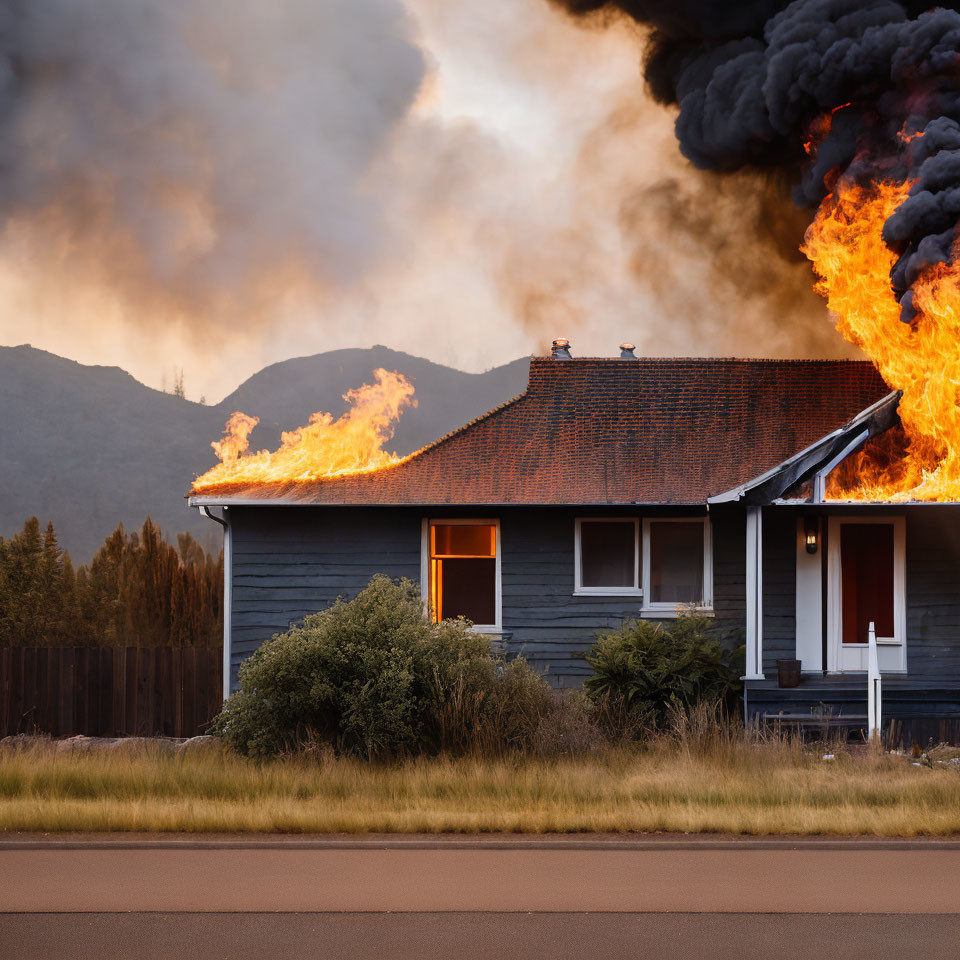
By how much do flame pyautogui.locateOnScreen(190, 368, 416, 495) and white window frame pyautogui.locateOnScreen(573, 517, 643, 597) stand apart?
279 cm

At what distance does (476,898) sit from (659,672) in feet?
24.9

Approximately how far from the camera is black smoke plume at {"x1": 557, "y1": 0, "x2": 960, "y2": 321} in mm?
14430

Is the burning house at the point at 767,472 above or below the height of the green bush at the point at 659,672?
above

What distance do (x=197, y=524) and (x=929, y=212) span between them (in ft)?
283

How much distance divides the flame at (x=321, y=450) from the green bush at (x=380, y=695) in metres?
4.48

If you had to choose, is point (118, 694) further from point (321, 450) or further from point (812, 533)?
point (812, 533)

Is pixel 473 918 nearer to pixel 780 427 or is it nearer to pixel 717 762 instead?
pixel 717 762

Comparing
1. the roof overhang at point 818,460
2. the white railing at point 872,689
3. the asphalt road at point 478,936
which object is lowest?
the asphalt road at point 478,936

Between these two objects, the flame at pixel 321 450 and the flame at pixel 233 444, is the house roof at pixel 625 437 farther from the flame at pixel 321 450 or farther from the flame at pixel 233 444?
the flame at pixel 233 444

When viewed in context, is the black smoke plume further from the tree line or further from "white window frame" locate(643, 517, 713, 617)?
the tree line

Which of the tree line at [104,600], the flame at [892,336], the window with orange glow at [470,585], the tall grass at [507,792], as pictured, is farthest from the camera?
the tree line at [104,600]

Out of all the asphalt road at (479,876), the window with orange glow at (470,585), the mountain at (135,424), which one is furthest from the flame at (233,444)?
the mountain at (135,424)

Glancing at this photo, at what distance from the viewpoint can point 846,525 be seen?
16.0 metres

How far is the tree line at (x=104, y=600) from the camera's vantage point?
3272cm
